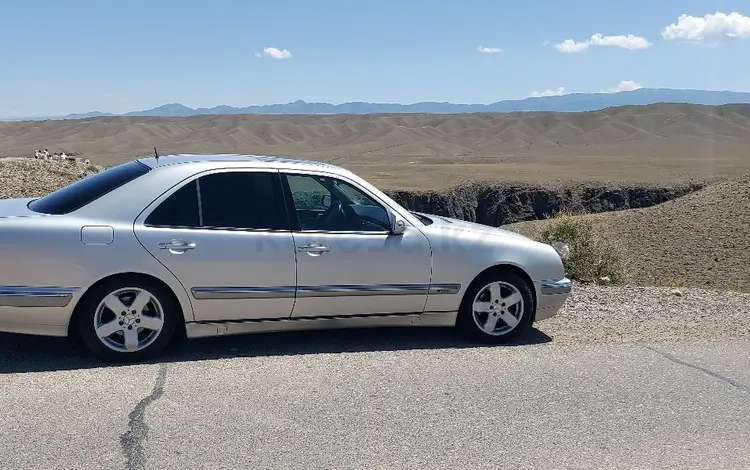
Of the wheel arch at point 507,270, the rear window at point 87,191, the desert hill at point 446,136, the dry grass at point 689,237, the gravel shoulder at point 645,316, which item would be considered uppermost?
the desert hill at point 446,136

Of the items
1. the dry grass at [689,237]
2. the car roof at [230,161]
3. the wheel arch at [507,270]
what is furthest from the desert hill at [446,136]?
the car roof at [230,161]

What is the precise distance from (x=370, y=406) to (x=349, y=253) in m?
1.40

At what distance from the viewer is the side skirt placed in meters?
5.80

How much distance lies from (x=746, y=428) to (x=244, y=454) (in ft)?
10.3

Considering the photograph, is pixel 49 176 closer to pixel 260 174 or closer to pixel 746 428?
pixel 260 174

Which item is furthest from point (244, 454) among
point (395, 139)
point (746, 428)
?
point (395, 139)

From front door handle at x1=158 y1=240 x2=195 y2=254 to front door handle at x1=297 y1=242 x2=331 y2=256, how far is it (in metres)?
0.81

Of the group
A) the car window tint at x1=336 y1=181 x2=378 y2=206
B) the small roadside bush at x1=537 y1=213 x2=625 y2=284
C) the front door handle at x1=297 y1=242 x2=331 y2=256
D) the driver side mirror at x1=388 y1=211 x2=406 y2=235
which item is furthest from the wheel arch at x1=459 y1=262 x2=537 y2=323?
the small roadside bush at x1=537 y1=213 x2=625 y2=284

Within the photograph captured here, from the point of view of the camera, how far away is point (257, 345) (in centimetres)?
630

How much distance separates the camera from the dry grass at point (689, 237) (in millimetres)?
18688

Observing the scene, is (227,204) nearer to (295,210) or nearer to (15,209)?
(295,210)

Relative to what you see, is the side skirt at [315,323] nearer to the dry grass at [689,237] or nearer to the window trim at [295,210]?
the window trim at [295,210]

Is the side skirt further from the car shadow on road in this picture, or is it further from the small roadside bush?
the small roadside bush

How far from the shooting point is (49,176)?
52.2 ft
